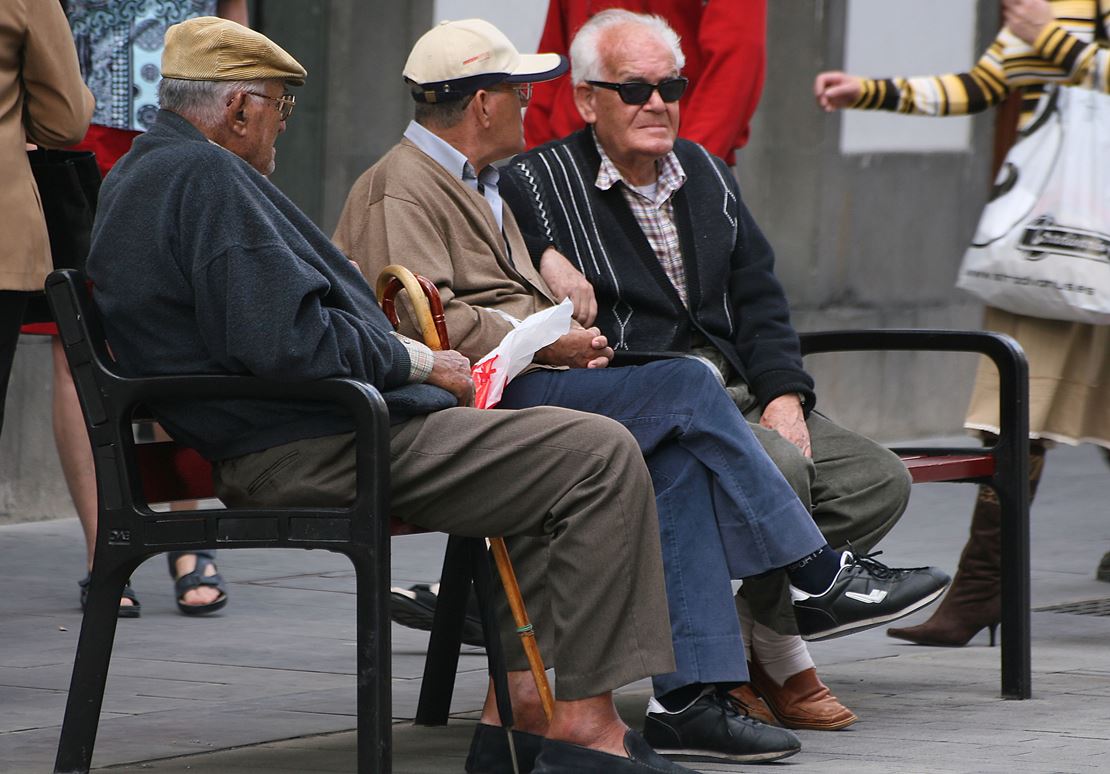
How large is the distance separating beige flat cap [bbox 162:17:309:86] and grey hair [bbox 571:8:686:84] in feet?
4.23

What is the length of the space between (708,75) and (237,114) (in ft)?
8.01

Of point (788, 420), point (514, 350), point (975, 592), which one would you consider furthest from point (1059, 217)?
point (514, 350)

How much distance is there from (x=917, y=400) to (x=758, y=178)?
60.9 inches

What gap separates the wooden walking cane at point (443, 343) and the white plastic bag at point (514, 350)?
0.10 meters

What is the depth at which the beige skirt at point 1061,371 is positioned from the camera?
629 centimetres

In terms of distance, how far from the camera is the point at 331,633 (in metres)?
5.92

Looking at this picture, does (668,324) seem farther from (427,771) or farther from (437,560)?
(437,560)

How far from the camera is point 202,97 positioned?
13.6 ft

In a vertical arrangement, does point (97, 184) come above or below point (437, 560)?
above

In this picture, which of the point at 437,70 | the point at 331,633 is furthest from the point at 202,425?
the point at 331,633

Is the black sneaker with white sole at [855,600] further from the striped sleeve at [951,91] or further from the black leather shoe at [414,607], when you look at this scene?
the striped sleeve at [951,91]

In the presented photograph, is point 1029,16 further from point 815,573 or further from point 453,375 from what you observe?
point 453,375

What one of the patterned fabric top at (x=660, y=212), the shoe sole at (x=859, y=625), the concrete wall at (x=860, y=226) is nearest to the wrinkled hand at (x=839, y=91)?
the patterned fabric top at (x=660, y=212)

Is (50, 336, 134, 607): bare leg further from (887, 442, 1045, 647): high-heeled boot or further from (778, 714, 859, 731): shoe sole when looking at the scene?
(887, 442, 1045, 647): high-heeled boot
